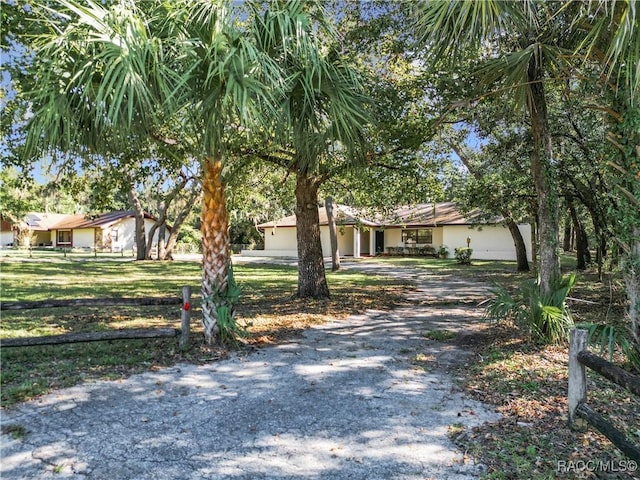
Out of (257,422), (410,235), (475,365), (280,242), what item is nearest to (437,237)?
(410,235)

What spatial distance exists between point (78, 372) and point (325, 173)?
23.0 ft

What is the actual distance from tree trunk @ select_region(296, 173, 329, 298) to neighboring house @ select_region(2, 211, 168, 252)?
36599 mm

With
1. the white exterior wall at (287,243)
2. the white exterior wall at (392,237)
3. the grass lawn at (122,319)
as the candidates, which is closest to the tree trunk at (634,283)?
the grass lawn at (122,319)

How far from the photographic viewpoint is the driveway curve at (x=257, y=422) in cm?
313

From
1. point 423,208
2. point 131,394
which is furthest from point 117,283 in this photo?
point 423,208

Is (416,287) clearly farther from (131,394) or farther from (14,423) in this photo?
(14,423)

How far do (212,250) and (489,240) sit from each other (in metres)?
28.0

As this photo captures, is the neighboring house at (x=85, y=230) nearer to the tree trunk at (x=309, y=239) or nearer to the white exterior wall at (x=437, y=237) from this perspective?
the white exterior wall at (x=437, y=237)

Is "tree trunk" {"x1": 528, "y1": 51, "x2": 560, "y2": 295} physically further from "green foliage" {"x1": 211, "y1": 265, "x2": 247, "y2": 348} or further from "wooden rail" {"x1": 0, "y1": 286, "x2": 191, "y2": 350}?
"wooden rail" {"x1": 0, "y1": 286, "x2": 191, "y2": 350}

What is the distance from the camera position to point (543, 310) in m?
6.22

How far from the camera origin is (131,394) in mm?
4512

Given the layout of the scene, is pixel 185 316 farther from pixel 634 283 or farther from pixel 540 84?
pixel 540 84

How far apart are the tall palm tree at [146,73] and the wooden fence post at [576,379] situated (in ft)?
11.9

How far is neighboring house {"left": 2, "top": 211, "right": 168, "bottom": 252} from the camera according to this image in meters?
44.7
